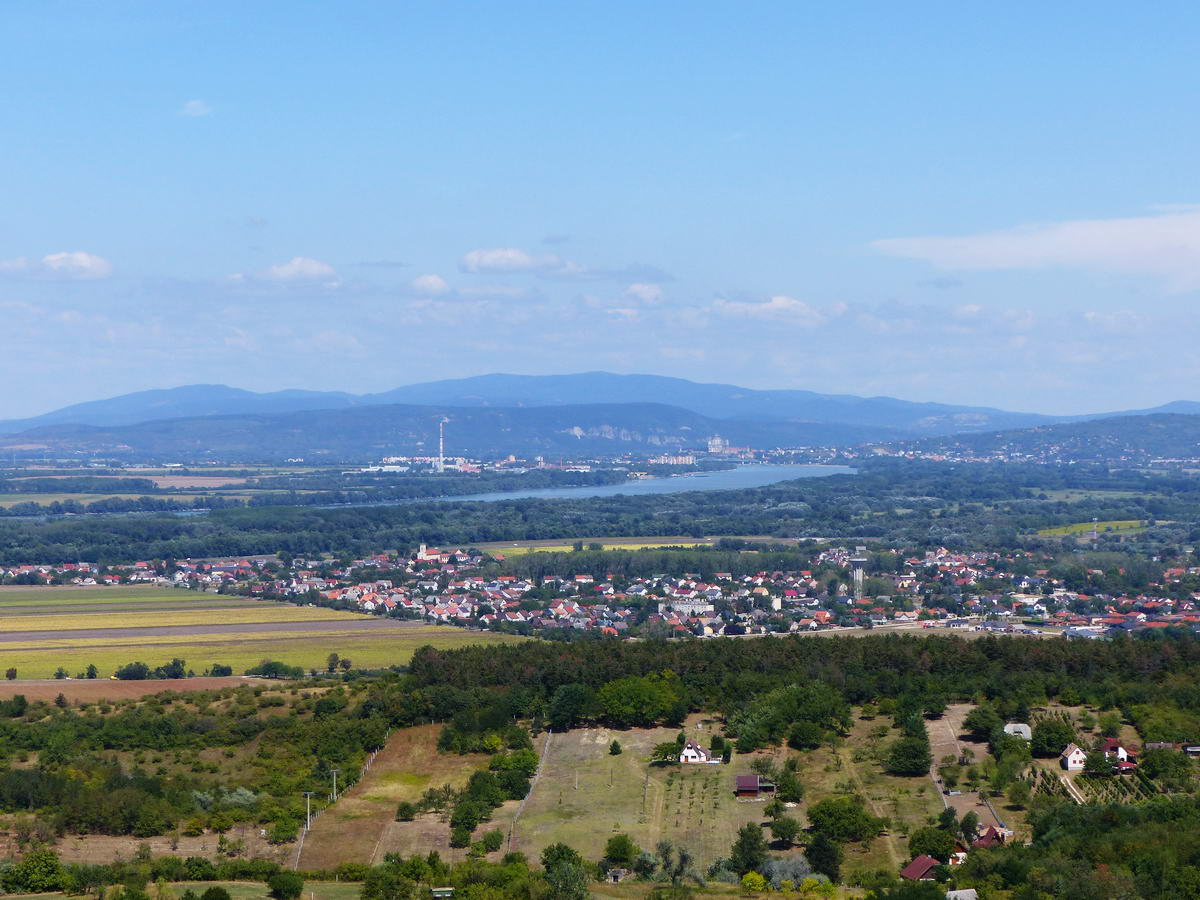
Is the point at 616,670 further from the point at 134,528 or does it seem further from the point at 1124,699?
the point at 134,528

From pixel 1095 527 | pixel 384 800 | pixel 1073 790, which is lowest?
pixel 384 800

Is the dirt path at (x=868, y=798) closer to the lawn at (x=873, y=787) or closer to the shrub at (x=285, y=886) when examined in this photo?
the lawn at (x=873, y=787)

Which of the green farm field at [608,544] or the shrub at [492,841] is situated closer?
the shrub at [492,841]

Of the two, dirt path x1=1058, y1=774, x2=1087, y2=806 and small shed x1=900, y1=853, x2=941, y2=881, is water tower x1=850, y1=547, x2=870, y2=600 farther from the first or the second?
small shed x1=900, y1=853, x2=941, y2=881

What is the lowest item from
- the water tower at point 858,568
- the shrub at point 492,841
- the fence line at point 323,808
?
the water tower at point 858,568

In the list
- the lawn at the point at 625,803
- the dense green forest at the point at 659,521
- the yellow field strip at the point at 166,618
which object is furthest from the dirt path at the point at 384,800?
the dense green forest at the point at 659,521

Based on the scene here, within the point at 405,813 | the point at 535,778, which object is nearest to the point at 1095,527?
the point at 535,778

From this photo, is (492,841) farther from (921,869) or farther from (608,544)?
(608,544)

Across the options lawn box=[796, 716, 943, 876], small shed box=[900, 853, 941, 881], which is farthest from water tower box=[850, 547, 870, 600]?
small shed box=[900, 853, 941, 881]
